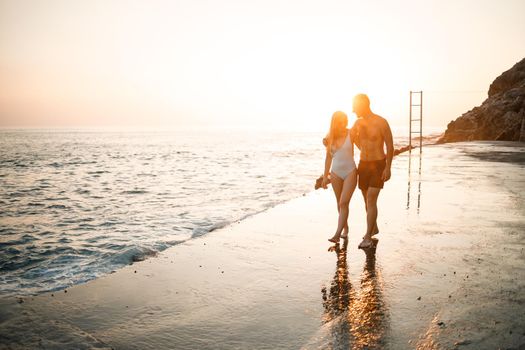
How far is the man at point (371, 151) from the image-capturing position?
5.46 m

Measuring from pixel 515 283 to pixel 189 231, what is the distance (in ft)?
21.0

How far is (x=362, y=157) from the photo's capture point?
18.5 feet

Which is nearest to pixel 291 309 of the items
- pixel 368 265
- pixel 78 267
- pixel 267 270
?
pixel 267 270

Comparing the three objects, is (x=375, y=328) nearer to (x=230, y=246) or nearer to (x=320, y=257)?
(x=320, y=257)

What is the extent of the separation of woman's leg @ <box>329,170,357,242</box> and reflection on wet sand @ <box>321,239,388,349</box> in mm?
1098

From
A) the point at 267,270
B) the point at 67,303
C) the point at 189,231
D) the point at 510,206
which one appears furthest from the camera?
the point at 189,231

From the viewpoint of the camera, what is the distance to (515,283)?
3.90m

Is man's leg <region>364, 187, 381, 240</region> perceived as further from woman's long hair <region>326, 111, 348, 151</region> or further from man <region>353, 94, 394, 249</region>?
woman's long hair <region>326, 111, 348, 151</region>

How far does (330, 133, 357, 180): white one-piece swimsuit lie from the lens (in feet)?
18.6

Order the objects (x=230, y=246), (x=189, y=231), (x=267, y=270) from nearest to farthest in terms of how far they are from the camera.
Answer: (x=267, y=270)
(x=230, y=246)
(x=189, y=231)

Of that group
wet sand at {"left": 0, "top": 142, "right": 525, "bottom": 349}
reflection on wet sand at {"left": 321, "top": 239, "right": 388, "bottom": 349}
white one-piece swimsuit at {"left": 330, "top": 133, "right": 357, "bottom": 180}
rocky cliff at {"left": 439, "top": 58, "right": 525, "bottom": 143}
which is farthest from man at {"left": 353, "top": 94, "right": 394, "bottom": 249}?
rocky cliff at {"left": 439, "top": 58, "right": 525, "bottom": 143}

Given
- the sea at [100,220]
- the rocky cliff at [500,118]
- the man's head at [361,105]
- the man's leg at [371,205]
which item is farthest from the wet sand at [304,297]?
the rocky cliff at [500,118]

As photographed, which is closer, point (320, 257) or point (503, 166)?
point (320, 257)

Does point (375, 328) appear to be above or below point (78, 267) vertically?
above
